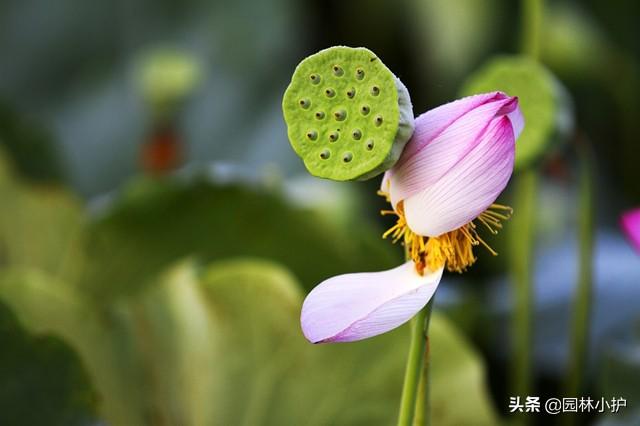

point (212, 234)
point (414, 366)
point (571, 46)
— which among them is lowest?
point (414, 366)

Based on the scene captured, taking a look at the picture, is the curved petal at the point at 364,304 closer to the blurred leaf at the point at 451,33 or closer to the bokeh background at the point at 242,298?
the bokeh background at the point at 242,298

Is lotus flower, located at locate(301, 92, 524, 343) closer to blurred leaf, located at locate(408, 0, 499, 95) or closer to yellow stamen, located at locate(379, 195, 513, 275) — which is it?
yellow stamen, located at locate(379, 195, 513, 275)

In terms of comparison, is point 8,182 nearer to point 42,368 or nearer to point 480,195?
point 42,368

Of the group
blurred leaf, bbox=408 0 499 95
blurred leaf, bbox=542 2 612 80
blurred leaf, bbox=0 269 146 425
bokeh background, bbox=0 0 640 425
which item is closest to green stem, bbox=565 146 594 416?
bokeh background, bbox=0 0 640 425

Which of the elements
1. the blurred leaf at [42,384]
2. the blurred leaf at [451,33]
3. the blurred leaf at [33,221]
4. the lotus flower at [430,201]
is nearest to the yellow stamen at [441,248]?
the lotus flower at [430,201]

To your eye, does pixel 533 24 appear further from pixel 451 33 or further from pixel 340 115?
pixel 451 33

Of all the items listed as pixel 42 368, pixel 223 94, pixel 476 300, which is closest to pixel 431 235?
pixel 42 368

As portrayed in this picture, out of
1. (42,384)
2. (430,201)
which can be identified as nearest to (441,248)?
(430,201)
